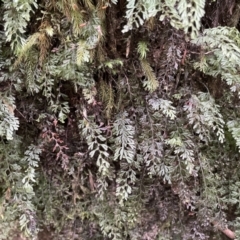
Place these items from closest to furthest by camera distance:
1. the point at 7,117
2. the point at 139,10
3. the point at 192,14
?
the point at 192,14, the point at 139,10, the point at 7,117

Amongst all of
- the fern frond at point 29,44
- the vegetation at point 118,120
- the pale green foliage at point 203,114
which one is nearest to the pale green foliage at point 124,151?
the vegetation at point 118,120

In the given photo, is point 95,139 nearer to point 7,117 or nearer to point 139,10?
point 7,117

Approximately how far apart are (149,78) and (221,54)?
163 mm

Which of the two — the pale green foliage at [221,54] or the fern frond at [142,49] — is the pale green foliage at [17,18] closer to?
the fern frond at [142,49]

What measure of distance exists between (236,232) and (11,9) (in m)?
0.74

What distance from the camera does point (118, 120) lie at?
2.77 ft

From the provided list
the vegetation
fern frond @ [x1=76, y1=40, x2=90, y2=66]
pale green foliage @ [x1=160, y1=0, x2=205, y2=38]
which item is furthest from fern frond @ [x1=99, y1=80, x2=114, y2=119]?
pale green foliage @ [x1=160, y1=0, x2=205, y2=38]

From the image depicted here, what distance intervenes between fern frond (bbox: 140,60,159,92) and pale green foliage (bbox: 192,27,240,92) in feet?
0.33

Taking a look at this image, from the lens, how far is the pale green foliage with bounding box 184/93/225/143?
81 cm

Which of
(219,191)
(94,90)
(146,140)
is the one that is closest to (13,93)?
(94,90)

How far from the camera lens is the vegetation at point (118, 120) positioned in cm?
76

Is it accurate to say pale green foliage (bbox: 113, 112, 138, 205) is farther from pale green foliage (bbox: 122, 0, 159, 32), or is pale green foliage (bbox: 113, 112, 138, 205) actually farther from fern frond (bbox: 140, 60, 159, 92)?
pale green foliage (bbox: 122, 0, 159, 32)

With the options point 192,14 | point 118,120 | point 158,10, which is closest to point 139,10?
point 158,10

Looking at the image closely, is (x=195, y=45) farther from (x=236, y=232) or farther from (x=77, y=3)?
(x=236, y=232)
